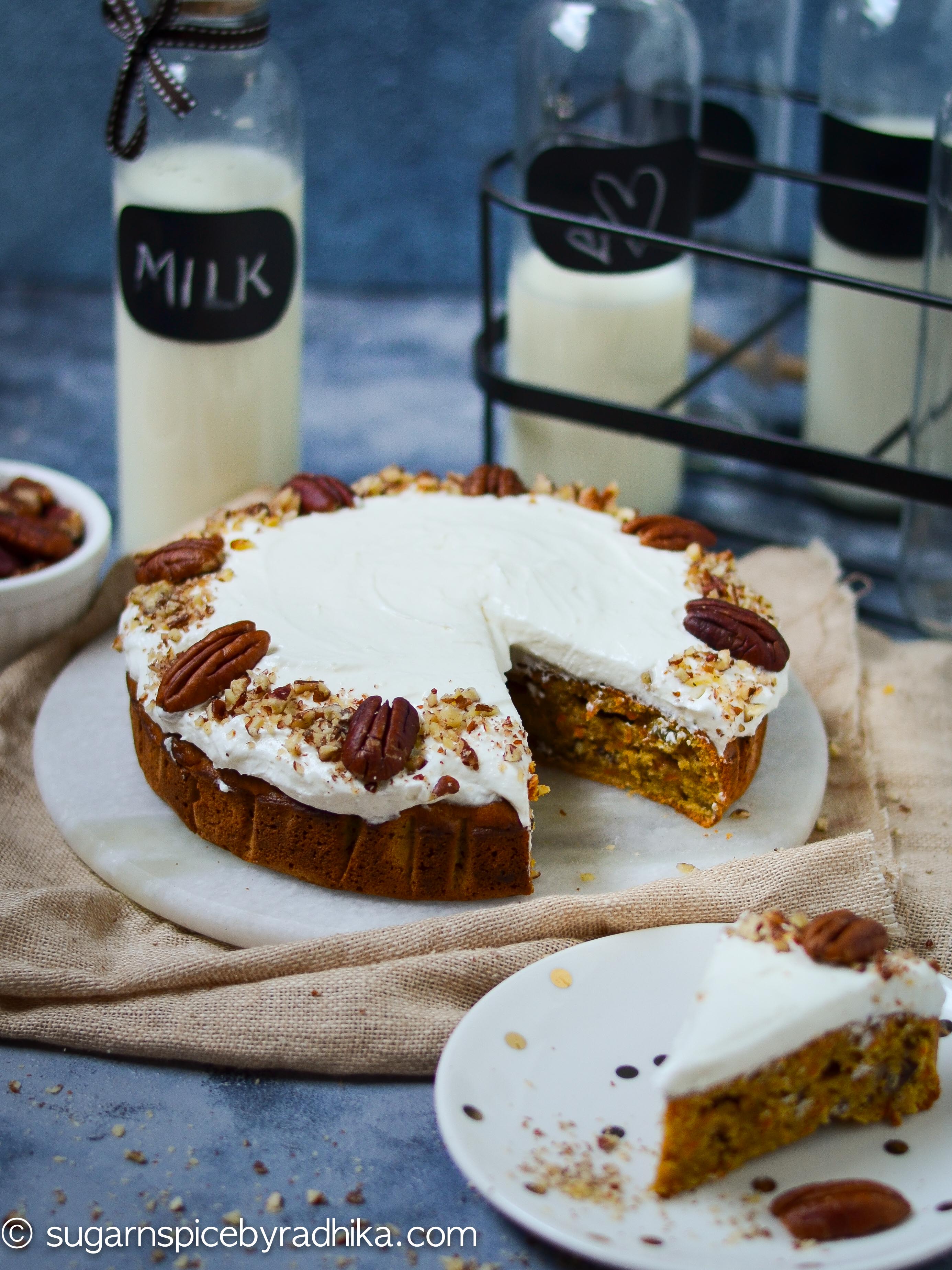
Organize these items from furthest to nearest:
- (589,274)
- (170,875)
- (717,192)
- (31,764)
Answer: (717,192), (589,274), (31,764), (170,875)

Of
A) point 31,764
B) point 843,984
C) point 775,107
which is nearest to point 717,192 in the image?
point 775,107

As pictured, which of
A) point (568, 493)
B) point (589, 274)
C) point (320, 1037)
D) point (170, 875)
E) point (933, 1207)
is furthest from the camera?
point (589, 274)

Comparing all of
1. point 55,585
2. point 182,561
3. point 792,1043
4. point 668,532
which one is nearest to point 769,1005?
point 792,1043

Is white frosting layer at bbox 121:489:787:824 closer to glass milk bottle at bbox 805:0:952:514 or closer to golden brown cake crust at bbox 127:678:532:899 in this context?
golden brown cake crust at bbox 127:678:532:899

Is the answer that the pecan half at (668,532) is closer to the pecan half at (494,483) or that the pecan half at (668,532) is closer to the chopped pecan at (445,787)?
the pecan half at (494,483)

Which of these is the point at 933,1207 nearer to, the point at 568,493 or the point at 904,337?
the point at 568,493

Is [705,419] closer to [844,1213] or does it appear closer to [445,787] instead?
[445,787]

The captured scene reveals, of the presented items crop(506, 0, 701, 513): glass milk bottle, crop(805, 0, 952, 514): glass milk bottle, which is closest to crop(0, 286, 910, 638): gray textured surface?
crop(805, 0, 952, 514): glass milk bottle
